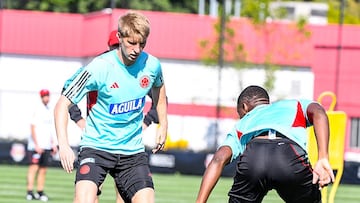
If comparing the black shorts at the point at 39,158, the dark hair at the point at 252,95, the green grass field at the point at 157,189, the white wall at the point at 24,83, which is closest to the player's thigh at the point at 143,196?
the dark hair at the point at 252,95

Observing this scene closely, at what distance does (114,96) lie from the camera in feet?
26.9

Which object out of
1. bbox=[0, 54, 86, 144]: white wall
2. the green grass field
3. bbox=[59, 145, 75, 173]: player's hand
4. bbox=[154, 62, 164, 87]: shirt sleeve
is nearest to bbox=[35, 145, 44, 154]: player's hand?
the green grass field

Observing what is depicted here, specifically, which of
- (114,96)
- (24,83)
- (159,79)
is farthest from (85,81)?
(24,83)

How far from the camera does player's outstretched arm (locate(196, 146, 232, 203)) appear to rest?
7156 mm

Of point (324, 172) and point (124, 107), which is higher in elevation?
point (124, 107)

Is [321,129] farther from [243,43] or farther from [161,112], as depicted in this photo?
[243,43]

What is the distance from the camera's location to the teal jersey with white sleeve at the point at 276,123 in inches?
292

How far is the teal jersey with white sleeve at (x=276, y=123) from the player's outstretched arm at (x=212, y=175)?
0.56 feet

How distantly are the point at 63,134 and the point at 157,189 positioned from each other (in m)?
12.1

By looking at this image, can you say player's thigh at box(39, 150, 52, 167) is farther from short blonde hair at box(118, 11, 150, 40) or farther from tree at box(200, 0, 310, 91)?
tree at box(200, 0, 310, 91)

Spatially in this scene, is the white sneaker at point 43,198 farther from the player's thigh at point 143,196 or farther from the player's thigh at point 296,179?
the player's thigh at point 296,179

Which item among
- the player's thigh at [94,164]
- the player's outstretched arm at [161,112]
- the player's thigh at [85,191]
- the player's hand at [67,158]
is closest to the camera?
the player's hand at [67,158]

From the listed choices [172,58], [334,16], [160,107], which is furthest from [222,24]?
[334,16]

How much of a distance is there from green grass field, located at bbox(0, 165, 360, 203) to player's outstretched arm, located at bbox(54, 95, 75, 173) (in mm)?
8249
